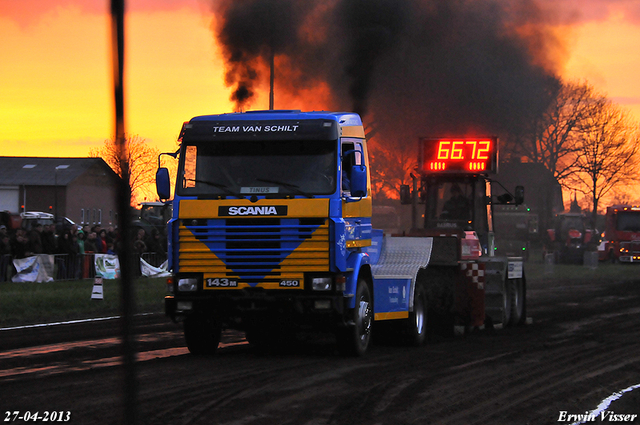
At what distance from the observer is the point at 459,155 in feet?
57.7

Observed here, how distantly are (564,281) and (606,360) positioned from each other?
22.9 metres

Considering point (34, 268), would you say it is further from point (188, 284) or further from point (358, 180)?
point (358, 180)

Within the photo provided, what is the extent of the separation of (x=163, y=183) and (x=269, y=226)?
4.68 ft

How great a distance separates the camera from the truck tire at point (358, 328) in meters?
11.2

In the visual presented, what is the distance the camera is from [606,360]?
11.3m

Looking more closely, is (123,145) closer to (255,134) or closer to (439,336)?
(255,134)

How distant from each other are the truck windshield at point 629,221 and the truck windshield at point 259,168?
135 ft

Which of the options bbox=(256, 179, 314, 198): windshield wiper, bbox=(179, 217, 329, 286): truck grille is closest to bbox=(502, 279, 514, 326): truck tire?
bbox=(179, 217, 329, 286): truck grille

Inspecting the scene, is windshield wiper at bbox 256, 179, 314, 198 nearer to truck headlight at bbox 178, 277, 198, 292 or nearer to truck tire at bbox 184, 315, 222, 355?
truck headlight at bbox 178, 277, 198, 292

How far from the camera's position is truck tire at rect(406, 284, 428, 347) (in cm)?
1277

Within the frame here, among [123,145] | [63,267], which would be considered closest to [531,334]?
[123,145]

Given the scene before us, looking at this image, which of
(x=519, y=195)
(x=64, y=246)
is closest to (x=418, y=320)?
(x=519, y=195)

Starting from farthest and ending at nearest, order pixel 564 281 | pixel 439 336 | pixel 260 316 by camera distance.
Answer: pixel 564 281 < pixel 439 336 < pixel 260 316

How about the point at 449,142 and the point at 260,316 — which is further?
the point at 449,142
